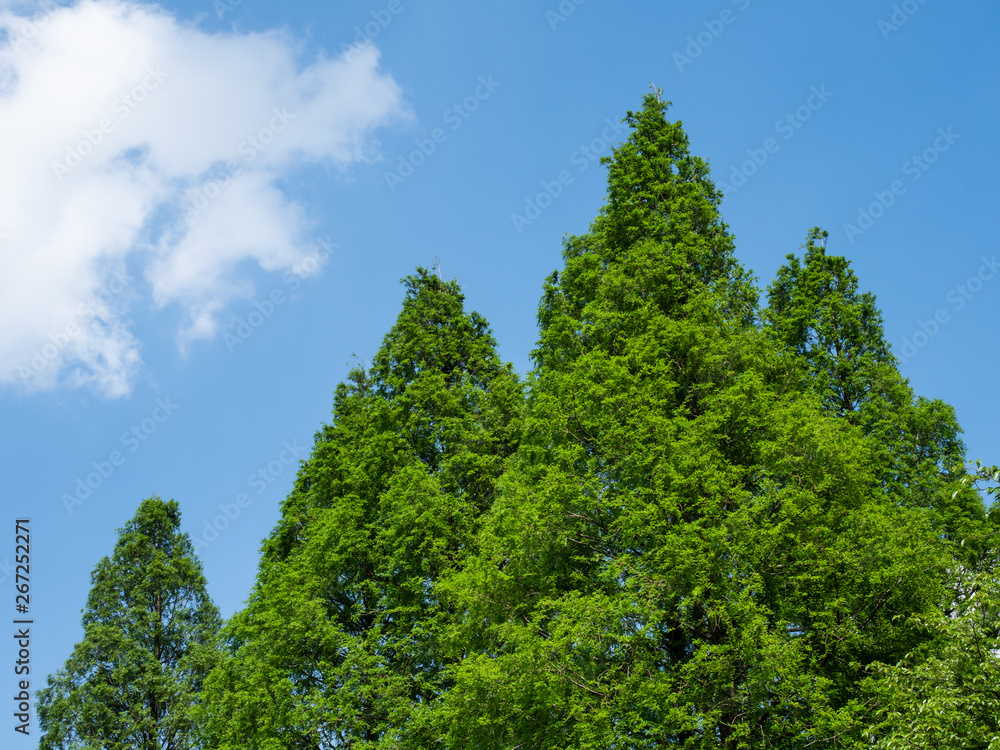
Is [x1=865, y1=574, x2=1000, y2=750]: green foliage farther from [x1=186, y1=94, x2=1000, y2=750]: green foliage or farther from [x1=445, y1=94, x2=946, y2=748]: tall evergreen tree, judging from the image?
[x1=445, y1=94, x2=946, y2=748]: tall evergreen tree

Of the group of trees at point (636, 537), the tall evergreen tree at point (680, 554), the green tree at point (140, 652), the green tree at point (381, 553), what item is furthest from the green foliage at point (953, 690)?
the green tree at point (140, 652)

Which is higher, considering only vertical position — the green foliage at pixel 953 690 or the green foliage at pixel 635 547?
the green foliage at pixel 635 547

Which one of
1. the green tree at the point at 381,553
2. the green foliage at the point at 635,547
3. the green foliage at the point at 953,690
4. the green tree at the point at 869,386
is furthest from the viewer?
the green tree at the point at 869,386

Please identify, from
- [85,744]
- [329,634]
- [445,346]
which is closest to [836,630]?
[329,634]

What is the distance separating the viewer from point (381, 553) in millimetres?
16766

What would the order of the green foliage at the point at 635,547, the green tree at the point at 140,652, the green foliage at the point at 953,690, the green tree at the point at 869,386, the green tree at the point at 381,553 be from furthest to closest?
the green tree at the point at 140,652 < the green tree at the point at 869,386 < the green tree at the point at 381,553 < the green foliage at the point at 635,547 < the green foliage at the point at 953,690

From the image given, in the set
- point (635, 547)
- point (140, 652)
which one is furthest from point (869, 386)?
point (140, 652)

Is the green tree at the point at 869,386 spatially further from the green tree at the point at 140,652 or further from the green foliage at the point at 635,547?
the green tree at the point at 140,652

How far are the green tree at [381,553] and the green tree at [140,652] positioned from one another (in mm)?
7636

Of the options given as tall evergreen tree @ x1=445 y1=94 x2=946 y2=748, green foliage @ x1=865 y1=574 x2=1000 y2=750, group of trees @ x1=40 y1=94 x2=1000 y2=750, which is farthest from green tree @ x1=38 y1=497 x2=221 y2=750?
green foliage @ x1=865 y1=574 x2=1000 y2=750

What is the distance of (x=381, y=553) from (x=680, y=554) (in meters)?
8.49

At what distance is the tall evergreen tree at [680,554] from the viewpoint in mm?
9867

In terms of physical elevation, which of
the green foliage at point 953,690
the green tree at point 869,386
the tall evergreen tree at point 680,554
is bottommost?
the green foliage at point 953,690

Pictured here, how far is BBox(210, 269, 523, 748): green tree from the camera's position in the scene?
14.8m
